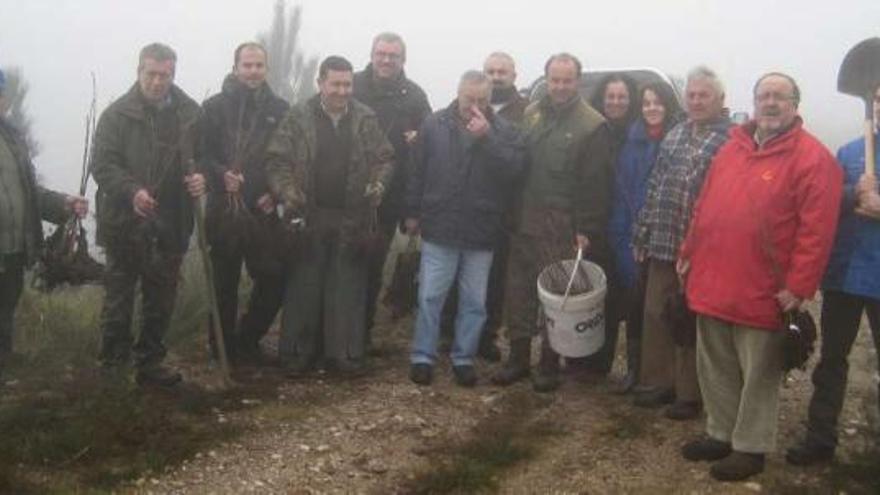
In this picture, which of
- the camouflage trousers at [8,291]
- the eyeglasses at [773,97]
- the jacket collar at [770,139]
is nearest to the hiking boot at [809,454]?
the jacket collar at [770,139]

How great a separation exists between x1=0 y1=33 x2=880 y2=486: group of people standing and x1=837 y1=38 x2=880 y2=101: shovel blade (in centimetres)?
56

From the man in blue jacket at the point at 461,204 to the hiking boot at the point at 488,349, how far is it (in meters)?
0.70

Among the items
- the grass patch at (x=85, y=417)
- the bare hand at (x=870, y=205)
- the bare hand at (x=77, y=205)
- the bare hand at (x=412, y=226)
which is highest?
the bare hand at (x=870, y=205)

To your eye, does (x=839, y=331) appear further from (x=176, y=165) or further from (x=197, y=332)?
(x=197, y=332)

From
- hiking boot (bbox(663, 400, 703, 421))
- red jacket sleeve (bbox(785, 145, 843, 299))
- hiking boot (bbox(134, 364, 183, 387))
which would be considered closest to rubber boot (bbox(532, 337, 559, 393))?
hiking boot (bbox(663, 400, 703, 421))

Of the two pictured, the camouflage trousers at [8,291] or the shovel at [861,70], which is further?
the camouflage trousers at [8,291]

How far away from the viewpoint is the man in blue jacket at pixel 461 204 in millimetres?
5934

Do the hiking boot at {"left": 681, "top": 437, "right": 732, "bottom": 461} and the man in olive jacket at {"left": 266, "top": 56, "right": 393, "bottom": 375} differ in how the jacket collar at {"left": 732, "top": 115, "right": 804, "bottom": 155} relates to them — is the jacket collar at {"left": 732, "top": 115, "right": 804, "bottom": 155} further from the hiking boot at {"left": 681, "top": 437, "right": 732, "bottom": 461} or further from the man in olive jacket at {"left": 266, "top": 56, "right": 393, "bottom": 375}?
the man in olive jacket at {"left": 266, "top": 56, "right": 393, "bottom": 375}

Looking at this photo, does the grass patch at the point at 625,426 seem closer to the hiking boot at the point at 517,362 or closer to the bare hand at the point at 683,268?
the hiking boot at the point at 517,362

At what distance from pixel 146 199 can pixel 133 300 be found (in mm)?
763

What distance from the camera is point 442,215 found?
6.01 m

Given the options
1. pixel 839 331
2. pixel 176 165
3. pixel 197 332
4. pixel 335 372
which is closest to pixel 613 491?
pixel 839 331

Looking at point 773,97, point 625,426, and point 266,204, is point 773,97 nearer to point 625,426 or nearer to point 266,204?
point 625,426

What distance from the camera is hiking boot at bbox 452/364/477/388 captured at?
20.2 ft
